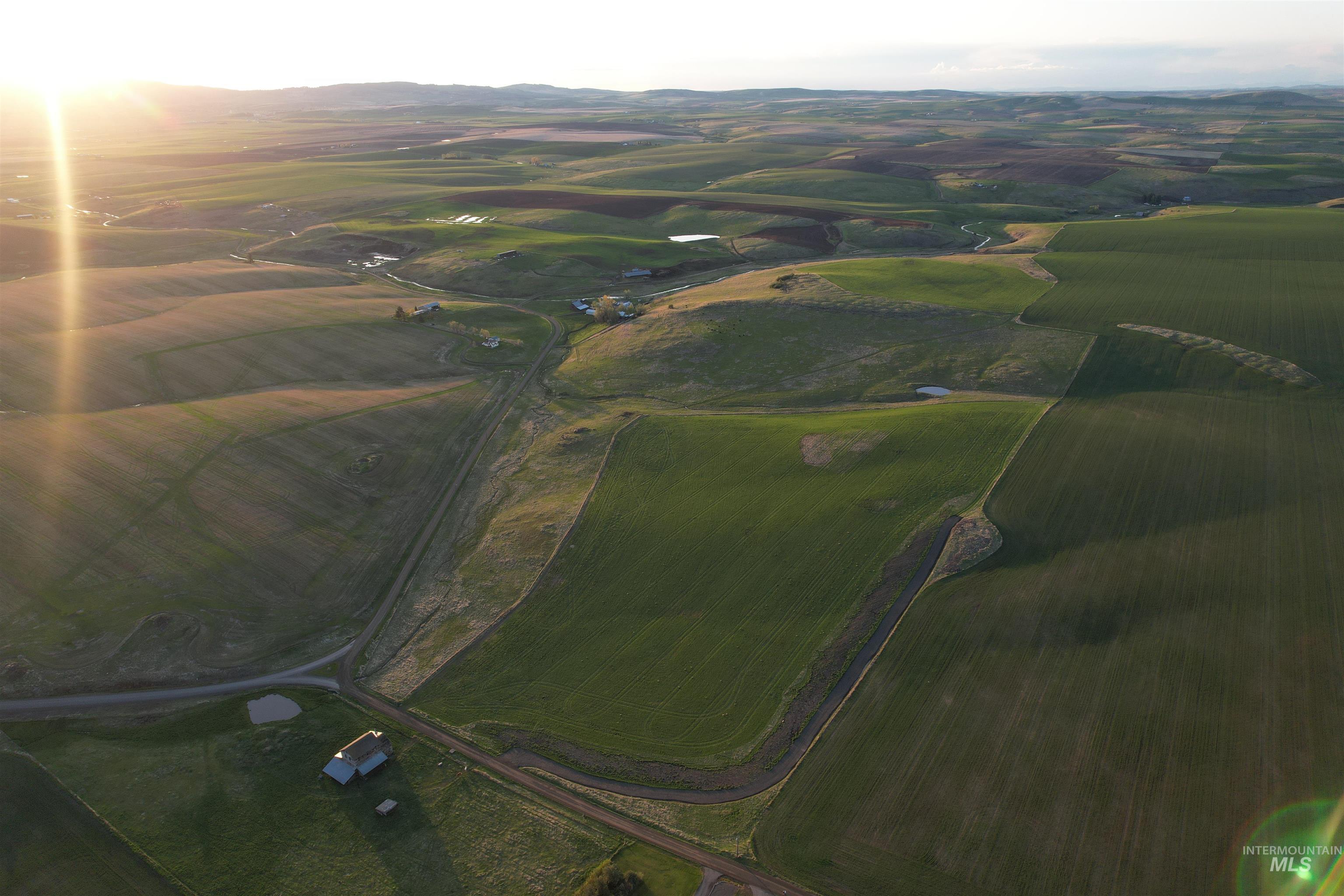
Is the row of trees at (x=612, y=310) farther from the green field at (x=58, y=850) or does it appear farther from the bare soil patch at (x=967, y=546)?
the green field at (x=58, y=850)

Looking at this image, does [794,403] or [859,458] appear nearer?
[859,458]

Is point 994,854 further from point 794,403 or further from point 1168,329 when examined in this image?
point 1168,329

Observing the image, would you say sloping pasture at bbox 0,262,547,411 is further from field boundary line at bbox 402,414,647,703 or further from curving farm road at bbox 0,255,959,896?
curving farm road at bbox 0,255,959,896

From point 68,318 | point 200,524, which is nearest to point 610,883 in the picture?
point 200,524

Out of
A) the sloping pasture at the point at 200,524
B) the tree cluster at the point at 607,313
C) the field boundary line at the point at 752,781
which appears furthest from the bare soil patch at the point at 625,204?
the field boundary line at the point at 752,781

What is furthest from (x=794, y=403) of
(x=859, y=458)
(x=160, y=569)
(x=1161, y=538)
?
(x=160, y=569)
